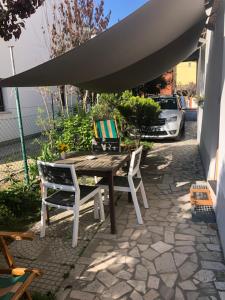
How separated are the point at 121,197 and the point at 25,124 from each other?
862cm

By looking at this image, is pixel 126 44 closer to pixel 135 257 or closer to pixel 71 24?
pixel 135 257

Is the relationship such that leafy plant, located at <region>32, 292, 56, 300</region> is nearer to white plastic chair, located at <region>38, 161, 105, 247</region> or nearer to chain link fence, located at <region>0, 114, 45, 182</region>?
white plastic chair, located at <region>38, 161, 105, 247</region>

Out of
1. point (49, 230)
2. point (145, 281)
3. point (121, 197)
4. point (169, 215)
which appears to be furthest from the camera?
point (121, 197)

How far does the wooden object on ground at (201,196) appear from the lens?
170 inches

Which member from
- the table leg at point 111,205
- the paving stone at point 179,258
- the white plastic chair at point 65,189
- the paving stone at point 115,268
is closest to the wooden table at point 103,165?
the table leg at point 111,205

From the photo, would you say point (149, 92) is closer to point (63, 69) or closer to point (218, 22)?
point (218, 22)

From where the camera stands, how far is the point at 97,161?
4.28 meters

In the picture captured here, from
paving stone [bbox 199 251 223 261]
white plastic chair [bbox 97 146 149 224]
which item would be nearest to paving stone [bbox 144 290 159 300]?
paving stone [bbox 199 251 223 261]

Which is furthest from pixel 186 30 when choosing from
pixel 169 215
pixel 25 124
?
pixel 25 124

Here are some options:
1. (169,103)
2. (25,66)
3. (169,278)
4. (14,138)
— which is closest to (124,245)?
(169,278)

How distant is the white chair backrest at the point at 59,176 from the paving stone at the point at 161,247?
3.91 feet

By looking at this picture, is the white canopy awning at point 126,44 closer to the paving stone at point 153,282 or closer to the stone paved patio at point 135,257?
the stone paved patio at point 135,257

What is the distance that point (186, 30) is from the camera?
3.47 meters

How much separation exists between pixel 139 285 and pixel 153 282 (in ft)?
0.50
